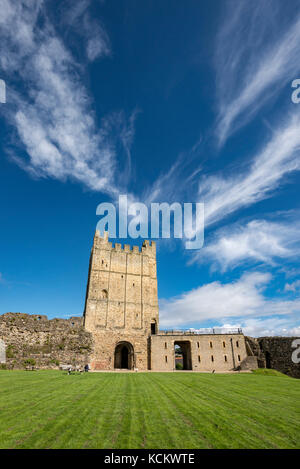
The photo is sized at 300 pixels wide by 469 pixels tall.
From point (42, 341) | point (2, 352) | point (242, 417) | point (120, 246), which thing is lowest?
point (242, 417)

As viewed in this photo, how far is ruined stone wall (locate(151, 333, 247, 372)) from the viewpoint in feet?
95.8

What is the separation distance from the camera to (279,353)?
93.6 ft

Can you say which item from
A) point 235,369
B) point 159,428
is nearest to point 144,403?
point 159,428

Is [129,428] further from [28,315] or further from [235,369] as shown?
[235,369]

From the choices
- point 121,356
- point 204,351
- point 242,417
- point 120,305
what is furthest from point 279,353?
point 242,417

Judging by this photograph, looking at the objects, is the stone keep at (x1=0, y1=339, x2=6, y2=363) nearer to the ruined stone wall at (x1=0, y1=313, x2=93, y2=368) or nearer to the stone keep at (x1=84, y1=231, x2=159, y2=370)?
the ruined stone wall at (x1=0, y1=313, x2=93, y2=368)

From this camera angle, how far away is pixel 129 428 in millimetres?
5734

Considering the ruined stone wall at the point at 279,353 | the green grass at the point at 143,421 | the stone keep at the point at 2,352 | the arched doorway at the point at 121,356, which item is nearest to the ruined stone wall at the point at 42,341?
the stone keep at the point at 2,352

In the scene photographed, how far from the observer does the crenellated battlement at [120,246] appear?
36.1 metres

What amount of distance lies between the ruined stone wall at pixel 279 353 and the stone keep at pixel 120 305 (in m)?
14.5

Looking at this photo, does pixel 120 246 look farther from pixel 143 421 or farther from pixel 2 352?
pixel 143 421

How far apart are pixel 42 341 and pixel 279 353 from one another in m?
27.5

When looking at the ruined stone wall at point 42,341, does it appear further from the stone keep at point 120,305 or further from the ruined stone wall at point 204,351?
the ruined stone wall at point 204,351
